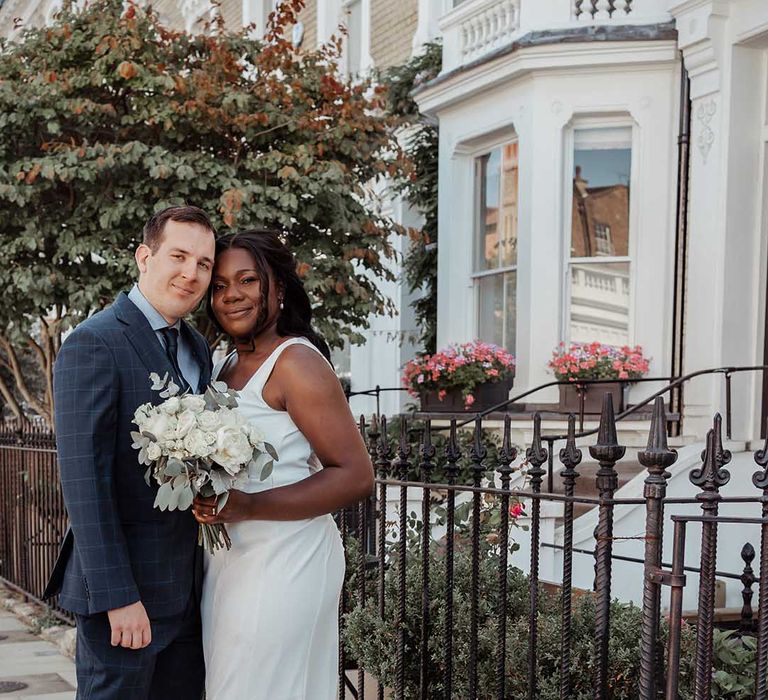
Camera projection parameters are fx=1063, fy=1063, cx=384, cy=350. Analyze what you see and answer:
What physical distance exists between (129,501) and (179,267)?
A: 670mm

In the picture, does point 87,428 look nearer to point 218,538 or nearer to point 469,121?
point 218,538

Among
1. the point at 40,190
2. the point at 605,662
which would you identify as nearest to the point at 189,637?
the point at 605,662

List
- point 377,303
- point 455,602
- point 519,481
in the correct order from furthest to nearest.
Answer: point 377,303, point 519,481, point 455,602

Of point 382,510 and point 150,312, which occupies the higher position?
point 150,312

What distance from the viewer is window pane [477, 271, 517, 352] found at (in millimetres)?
11070

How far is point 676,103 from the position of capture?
9688 millimetres

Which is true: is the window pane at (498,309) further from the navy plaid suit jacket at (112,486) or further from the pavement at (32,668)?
the navy plaid suit jacket at (112,486)

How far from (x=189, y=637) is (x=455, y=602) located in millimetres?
1406

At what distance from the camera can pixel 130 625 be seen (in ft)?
9.40

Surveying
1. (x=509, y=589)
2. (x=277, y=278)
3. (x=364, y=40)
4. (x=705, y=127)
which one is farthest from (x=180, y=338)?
(x=364, y=40)

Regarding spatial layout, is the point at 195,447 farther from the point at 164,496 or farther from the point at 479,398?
the point at 479,398

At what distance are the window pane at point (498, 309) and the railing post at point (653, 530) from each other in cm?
810

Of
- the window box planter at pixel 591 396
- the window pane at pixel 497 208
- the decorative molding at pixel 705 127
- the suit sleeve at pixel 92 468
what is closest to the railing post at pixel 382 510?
the suit sleeve at pixel 92 468

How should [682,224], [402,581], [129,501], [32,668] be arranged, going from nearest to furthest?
[129,501] → [402,581] → [32,668] → [682,224]
